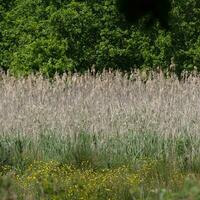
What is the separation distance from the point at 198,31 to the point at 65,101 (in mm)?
3033

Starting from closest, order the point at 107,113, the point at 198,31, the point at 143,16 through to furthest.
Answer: the point at 143,16 → the point at 107,113 → the point at 198,31

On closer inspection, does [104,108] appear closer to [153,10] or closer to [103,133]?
[103,133]

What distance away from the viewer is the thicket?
1070 cm

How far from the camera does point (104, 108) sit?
771cm

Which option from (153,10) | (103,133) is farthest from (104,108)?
(153,10)

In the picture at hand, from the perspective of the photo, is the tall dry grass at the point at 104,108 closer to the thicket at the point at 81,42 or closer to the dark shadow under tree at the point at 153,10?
the thicket at the point at 81,42

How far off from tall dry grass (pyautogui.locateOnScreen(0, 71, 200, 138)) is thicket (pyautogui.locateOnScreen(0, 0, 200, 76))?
7.05ft

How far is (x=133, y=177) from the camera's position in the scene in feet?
20.1

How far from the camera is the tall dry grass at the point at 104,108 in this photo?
744cm

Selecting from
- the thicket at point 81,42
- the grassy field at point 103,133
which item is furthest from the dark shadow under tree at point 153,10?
the thicket at point 81,42

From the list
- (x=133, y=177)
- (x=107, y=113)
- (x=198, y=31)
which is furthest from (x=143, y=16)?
(x=198, y=31)

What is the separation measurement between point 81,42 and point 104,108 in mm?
3731

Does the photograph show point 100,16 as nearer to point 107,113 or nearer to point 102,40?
point 102,40

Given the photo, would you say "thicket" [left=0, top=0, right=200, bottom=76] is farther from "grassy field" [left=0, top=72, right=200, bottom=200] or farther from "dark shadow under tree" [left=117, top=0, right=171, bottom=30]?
"dark shadow under tree" [left=117, top=0, right=171, bottom=30]
